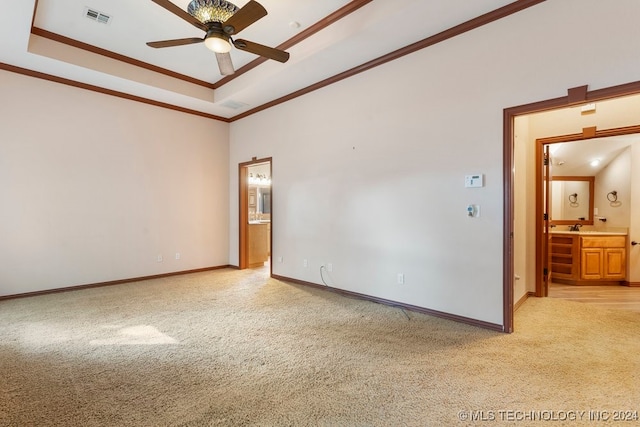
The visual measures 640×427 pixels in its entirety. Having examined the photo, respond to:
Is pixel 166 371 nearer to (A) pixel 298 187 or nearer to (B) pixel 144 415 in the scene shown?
(B) pixel 144 415

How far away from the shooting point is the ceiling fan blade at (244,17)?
2387 millimetres

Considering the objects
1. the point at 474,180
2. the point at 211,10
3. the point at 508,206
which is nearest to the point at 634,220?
the point at 508,206

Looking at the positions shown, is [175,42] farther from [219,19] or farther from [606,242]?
[606,242]

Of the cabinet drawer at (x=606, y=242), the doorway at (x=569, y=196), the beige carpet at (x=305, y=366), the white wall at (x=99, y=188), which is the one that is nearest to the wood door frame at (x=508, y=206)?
the beige carpet at (x=305, y=366)

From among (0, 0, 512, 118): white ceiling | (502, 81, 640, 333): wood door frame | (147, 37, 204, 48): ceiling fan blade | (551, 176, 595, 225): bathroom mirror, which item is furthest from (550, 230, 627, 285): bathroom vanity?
(147, 37, 204, 48): ceiling fan blade

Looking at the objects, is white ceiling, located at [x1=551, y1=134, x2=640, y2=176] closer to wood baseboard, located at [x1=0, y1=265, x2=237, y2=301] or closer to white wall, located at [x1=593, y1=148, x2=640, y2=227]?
white wall, located at [x1=593, y1=148, x2=640, y2=227]

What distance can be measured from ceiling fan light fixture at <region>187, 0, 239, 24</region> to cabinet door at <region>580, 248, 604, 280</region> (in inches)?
249

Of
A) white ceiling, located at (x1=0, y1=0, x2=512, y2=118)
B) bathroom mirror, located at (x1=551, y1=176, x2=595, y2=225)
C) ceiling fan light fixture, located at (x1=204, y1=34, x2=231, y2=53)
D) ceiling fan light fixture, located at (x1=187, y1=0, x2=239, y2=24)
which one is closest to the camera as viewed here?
ceiling fan light fixture, located at (x1=187, y1=0, x2=239, y2=24)

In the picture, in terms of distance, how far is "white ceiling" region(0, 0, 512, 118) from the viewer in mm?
3119

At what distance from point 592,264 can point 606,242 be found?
0.43 metres

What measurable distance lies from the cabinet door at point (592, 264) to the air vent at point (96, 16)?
7716 millimetres

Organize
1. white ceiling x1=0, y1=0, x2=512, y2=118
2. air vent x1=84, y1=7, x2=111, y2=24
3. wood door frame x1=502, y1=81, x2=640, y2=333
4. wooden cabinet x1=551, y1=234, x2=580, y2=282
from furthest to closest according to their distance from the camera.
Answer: wooden cabinet x1=551, y1=234, x2=580, y2=282 < air vent x1=84, y1=7, x2=111, y2=24 < white ceiling x1=0, y1=0, x2=512, y2=118 < wood door frame x1=502, y1=81, x2=640, y2=333

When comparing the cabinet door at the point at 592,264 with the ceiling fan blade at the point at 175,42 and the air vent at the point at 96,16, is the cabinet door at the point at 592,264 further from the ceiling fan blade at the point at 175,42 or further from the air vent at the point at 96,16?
the air vent at the point at 96,16

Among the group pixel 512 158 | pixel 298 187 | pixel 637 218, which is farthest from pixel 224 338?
pixel 637 218
